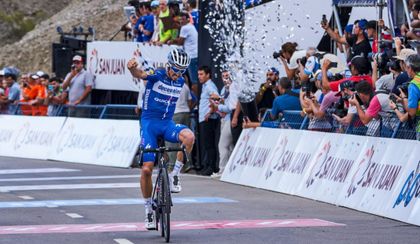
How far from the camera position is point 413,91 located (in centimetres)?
1583

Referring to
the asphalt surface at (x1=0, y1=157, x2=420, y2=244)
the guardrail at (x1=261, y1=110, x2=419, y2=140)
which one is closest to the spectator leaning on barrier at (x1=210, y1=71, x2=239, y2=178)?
the asphalt surface at (x1=0, y1=157, x2=420, y2=244)

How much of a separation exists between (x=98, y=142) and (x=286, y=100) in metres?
8.14

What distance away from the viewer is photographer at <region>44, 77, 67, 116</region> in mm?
30672

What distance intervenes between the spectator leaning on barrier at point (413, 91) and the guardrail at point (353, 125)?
224 mm

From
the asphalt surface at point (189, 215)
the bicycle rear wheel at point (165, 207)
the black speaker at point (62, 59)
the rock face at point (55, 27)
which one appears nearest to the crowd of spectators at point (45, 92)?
the black speaker at point (62, 59)

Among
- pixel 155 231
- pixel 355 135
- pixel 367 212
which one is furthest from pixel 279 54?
pixel 155 231

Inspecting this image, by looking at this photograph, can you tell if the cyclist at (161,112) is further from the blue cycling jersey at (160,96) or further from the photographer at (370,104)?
the photographer at (370,104)

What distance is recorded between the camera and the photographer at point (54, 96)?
30672mm

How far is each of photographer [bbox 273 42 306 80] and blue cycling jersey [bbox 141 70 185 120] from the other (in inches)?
265

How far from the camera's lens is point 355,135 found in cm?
1775

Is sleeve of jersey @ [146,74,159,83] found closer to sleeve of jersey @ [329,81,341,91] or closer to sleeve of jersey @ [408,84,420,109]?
sleeve of jersey @ [408,84,420,109]

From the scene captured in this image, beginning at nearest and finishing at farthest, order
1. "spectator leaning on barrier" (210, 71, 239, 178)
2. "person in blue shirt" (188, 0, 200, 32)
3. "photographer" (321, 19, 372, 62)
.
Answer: "photographer" (321, 19, 372, 62) < "spectator leaning on barrier" (210, 71, 239, 178) < "person in blue shirt" (188, 0, 200, 32)

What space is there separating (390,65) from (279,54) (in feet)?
14.8

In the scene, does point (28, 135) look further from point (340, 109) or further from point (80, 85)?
point (340, 109)
